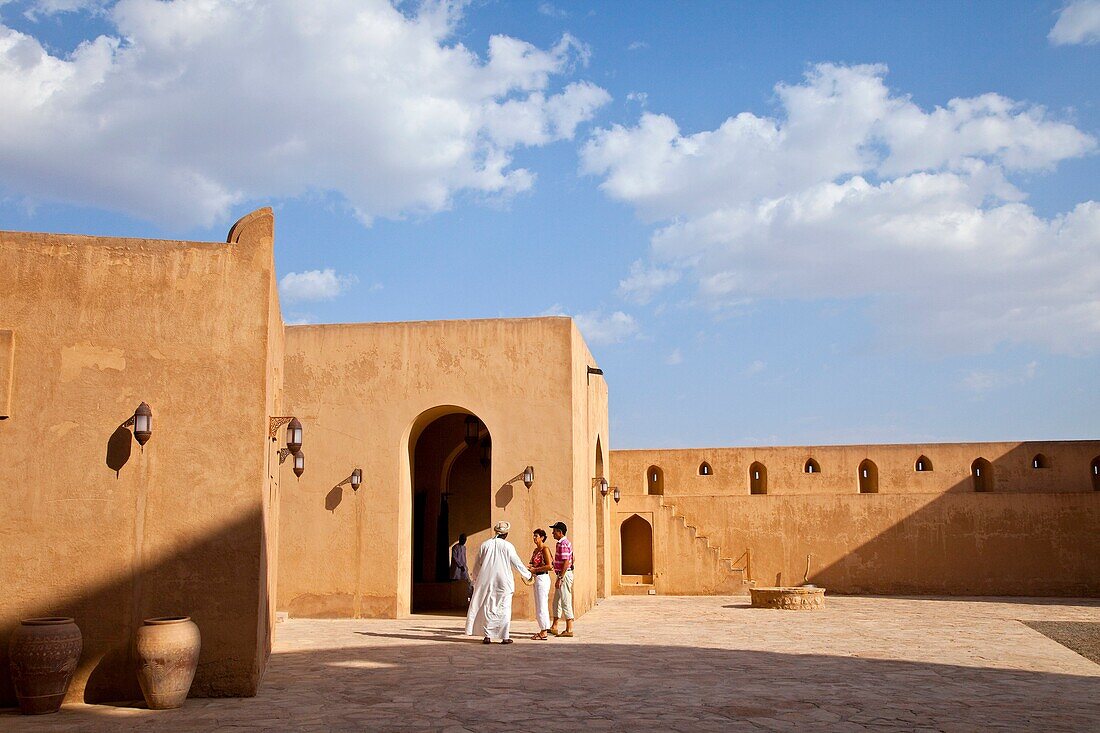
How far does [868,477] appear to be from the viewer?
23547 mm

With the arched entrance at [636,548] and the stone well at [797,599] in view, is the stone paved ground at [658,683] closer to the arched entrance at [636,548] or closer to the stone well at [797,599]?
the stone well at [797,599]

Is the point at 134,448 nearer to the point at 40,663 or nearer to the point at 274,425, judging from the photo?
the point at 274,425

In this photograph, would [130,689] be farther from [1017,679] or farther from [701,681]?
[1017,679]

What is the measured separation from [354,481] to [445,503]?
392 cm

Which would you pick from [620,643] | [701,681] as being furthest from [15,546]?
[620,643]

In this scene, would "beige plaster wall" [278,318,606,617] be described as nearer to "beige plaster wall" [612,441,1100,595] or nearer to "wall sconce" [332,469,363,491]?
"wall sconce" [332,469,363,491]

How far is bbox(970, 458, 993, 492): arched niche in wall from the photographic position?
74.1ft

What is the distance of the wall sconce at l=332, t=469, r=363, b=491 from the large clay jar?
24.5 feet

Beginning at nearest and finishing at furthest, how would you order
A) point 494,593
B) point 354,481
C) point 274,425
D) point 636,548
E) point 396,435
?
point 274,425 → point 494,593 → point 354,481 → point 396,435 → point 636,548

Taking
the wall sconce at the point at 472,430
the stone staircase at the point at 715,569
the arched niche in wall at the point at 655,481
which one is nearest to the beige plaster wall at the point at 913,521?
the stone staircase at the point at 715,569

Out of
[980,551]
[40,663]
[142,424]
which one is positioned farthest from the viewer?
[980,551]

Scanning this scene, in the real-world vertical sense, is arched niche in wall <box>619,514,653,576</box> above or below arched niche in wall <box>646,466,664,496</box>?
below

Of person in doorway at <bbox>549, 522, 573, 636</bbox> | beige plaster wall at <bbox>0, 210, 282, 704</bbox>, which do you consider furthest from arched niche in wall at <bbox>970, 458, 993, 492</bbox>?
beige plaster wall at <bbox>0, 210, 282, 704</bbox>

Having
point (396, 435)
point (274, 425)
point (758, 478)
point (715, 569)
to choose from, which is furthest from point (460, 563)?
point (758, 478)
